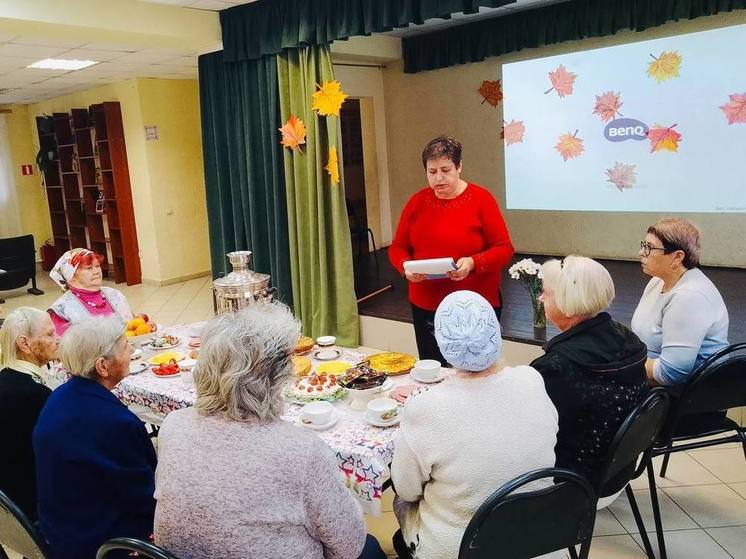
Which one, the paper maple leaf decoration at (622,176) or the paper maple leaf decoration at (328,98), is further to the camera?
the paper maple leaf decoration at (622,176)

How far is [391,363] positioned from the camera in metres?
2.33

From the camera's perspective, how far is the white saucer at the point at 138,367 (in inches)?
97.8

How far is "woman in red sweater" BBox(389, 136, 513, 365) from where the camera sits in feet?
9.02

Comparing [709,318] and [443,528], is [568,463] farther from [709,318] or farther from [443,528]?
[709,318]

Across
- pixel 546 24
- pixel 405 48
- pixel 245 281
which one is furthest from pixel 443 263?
pixel 405 48

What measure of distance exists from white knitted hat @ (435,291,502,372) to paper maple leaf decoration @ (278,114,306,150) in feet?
10.1

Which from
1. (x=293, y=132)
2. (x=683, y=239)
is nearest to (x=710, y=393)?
(x=683, y=239)

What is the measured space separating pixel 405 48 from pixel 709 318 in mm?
5176

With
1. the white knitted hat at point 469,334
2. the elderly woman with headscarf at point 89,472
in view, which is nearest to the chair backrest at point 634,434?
the white knitted hat at point 469,334

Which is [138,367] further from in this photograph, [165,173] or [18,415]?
[165,173]

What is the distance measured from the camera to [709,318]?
2.19m

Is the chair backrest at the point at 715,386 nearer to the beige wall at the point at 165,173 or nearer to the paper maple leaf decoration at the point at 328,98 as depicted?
the paper maple leaf decoration at the point at 328,98

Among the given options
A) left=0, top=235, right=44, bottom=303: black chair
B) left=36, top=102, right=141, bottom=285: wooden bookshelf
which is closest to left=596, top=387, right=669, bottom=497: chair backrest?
left=36, top=102, right=141, bottom=285: wooden bookshelf

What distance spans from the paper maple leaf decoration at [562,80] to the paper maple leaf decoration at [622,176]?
2.47ft
